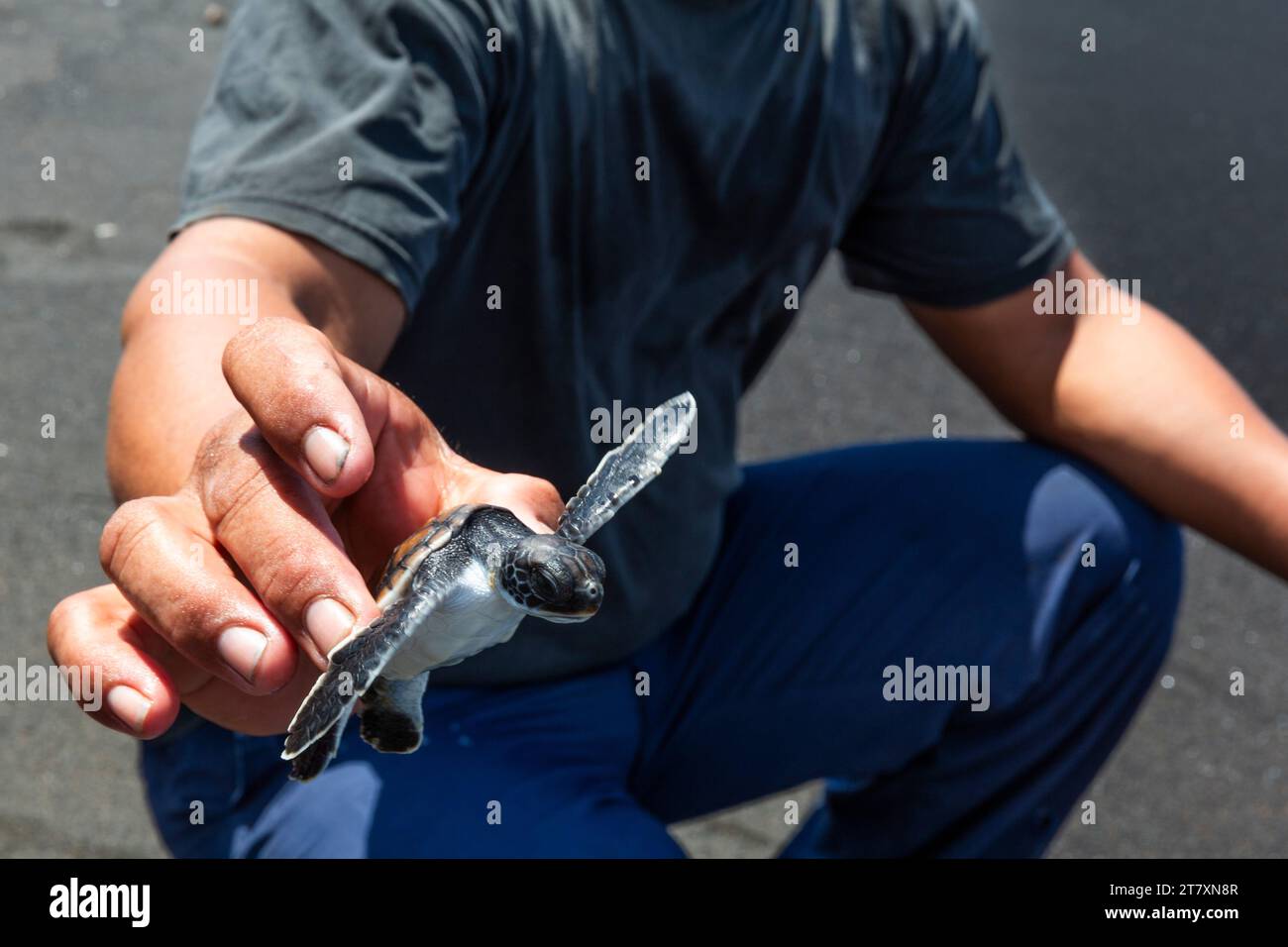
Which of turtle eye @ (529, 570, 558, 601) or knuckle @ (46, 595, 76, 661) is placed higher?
turtle eye @ (529, 570, 558, 601)

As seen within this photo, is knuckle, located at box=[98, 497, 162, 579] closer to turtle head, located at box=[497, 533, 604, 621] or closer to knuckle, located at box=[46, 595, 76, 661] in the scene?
knuckle, located at box=[46, 595, 76, 661]

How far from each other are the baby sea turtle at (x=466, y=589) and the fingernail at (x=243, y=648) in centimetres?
3

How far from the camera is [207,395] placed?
727 millimetres

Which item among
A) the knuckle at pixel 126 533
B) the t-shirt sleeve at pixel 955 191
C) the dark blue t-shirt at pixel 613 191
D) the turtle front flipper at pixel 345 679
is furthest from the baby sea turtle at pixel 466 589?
the t-shirt sleeve at pixel 955 191

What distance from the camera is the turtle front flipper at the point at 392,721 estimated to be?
2.45ft

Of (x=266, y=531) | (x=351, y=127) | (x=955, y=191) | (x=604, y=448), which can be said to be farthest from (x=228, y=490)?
(x=955, y=191)

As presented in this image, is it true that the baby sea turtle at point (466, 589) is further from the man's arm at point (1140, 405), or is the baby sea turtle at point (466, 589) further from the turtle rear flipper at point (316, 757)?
the man's arm at point (1140, 405)

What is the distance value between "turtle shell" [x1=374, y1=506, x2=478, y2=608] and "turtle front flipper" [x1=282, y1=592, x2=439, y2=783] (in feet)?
0.05

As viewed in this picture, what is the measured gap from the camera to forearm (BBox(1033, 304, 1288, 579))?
3.96 feet

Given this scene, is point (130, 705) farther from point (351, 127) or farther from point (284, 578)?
point (351, 127)

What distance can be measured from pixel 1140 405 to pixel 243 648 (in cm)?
99

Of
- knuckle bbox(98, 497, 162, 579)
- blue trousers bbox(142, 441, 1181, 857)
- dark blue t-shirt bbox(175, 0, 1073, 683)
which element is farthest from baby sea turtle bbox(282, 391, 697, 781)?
blue trousers bbox(142, 441, 1181, 857)

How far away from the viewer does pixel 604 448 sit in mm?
1114

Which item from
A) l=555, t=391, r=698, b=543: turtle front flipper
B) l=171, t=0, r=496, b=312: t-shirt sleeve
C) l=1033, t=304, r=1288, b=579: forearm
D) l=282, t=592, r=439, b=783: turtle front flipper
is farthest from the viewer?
l=1033, t=304, r=1288, b=579: forearm
